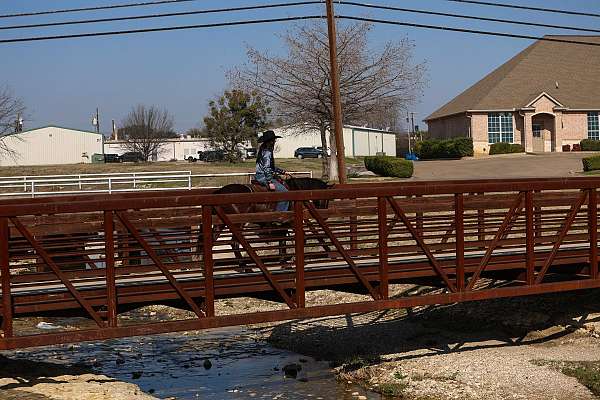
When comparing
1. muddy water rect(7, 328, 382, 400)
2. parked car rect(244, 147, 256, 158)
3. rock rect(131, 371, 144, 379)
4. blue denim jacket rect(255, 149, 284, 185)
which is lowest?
muddy water rect(7, 328, 382, 400)

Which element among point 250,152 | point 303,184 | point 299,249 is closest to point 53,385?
point 299,249

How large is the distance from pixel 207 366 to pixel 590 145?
53711 millimetres

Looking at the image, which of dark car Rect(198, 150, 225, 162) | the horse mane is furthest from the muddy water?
dark car Rect(198, 150, 225, 162)

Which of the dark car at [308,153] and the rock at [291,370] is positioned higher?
the dark car at [308,153]

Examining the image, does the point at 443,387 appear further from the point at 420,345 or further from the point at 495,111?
the point at 495,111

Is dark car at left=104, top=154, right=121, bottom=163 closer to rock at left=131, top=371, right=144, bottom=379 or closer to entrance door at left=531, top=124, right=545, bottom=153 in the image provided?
entrance door at left=531, top=124, right=545, bottom=153

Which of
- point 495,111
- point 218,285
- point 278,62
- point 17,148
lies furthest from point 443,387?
point 17,148

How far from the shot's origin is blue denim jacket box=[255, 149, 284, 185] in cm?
1456

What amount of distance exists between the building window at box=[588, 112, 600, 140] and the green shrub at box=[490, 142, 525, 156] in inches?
236

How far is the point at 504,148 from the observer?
63.7 meters

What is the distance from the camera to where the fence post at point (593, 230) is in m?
13.1

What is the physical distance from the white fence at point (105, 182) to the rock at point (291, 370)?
23.1m

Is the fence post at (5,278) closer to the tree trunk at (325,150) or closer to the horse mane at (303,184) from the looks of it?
the horse mane at (303,184)

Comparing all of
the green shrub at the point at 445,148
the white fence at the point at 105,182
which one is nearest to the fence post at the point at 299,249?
the white fence at the point at 105,182
